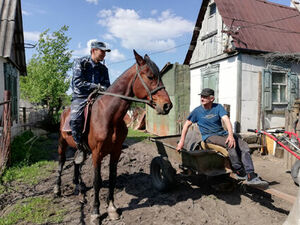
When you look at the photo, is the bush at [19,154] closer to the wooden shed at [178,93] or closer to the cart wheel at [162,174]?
the cart wheel at [162,174]

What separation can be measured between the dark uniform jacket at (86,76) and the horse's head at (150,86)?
34.1 inches

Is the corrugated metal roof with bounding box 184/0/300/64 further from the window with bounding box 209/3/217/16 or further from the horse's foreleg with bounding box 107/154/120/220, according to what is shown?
the horse's foreleg with bounding box 107/154/120/220

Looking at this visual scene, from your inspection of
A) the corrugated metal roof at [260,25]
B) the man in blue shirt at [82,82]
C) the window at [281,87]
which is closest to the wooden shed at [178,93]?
the corrugated metal roof at [260,25]

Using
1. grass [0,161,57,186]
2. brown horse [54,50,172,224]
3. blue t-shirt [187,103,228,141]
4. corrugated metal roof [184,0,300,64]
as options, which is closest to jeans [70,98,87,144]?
brown horse [54,50,172,224]

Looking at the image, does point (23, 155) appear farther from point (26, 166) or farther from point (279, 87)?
point (279, 87)

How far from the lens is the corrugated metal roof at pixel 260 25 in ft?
28.4

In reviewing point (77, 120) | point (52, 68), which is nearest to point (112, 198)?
point (77, 120)

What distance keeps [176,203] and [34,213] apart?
2437mm

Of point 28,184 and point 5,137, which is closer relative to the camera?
point 28,184

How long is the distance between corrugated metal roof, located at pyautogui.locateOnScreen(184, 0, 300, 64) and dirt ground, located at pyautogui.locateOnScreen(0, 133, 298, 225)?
5.72 metres

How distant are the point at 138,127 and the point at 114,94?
12.3m

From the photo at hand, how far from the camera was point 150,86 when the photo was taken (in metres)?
2.99

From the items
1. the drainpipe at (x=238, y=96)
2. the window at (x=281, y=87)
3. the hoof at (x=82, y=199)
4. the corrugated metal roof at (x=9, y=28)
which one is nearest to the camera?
the hoof at (x=82, y=199)

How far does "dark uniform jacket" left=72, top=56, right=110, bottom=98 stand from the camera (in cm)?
349
